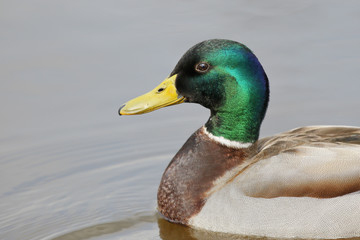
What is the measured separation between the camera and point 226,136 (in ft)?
22.7

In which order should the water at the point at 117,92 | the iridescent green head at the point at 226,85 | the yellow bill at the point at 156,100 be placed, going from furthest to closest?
the water at the point at 117,92
the yellow bill at the point at 156,100
the iridescent green head at the point at 226,85

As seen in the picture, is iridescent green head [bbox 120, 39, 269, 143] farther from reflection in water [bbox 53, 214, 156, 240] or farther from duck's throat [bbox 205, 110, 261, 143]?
reflection in water [bbox 53, 214, 156, 240]

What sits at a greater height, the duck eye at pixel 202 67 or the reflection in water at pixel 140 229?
the duck eye at pixel 202 67

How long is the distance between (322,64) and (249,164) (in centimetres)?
330

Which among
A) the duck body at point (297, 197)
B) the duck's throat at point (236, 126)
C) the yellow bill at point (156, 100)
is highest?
the yellow bill at point (156, 100)

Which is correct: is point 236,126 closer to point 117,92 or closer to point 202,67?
point 202,67

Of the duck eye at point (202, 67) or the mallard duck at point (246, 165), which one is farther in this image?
the duck eye at point (202, 67)

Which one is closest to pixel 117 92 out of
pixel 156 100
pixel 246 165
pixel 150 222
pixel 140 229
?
pixel 156 100

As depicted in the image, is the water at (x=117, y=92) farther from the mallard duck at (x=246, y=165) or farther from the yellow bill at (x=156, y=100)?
the yellow bill at (x=156, y=100)

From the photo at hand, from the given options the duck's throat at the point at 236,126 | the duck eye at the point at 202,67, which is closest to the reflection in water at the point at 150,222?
the duck's throat at the point at 236,126

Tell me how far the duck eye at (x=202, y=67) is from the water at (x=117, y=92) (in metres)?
1.38

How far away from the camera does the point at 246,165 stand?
6.76m

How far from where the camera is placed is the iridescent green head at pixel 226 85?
262 inches

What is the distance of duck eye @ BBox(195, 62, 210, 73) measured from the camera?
670 cm
